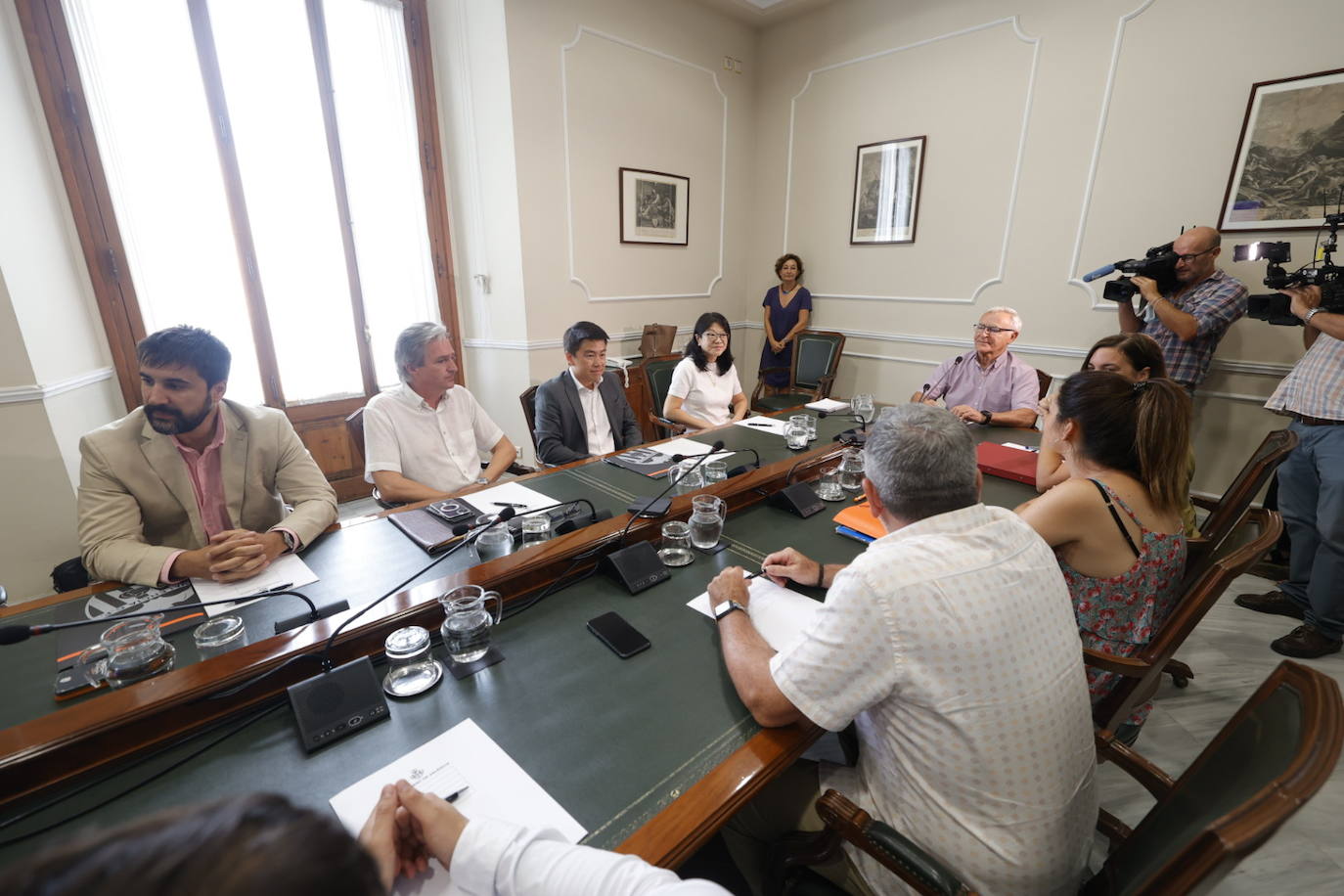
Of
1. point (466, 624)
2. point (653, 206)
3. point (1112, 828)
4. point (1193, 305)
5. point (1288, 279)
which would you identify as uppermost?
point (653, 206)

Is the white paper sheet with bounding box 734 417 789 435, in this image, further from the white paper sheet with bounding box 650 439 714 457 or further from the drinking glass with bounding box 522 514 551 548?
the drinking glass with bounding box 522 514 551 548

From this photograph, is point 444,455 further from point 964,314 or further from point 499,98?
point 964,314

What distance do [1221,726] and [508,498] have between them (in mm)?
2525

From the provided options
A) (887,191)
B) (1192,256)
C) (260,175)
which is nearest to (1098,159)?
(1192,256)

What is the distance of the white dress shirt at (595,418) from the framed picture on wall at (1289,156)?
136 inches

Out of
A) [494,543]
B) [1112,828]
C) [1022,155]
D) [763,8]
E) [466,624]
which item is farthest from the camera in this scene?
[763,8]

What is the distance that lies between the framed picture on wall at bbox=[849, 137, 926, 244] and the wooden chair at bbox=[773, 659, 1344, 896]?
4.00 meters

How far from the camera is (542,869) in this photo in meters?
0.61

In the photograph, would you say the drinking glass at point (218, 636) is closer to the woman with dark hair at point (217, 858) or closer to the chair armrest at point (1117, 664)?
the woman with dark hair at point (217, 858)

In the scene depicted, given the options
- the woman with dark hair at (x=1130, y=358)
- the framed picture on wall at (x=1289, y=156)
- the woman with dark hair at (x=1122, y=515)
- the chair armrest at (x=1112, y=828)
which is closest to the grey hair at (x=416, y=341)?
the woman with dark hair at (x=1122, y=515)

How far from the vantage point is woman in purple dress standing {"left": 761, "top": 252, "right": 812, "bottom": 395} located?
15.5 feet

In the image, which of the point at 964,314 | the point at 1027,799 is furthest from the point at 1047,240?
the point at 1027,799

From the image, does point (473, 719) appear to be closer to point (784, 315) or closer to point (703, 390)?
point (703, 390)

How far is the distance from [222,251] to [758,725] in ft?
12.4
